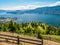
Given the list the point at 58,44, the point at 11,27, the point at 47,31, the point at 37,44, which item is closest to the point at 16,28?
the point at 11,27

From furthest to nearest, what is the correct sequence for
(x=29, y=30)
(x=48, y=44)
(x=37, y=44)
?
1. (x=29, y=30)
2. (x=48, y=44)
3. (x=37, y=44)

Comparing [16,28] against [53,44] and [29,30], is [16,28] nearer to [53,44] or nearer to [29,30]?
[29,30]

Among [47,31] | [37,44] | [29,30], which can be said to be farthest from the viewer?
[47,31]

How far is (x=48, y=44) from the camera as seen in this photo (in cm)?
2134

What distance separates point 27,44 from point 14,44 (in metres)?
1.70

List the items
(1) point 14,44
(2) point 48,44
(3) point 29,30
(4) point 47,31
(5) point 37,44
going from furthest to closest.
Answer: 1. (4) point 47,31
2. (3) point 29,30
3. (2) point 48,44
4. (1) point 14,44
5. (5) point 37,44

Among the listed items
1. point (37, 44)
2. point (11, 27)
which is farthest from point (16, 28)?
point (37, 44)

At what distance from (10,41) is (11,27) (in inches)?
957

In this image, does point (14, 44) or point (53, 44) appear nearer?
point (14, 44)

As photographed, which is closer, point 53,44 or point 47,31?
point 53,44

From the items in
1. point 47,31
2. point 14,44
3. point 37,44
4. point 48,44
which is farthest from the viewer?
point 47,31

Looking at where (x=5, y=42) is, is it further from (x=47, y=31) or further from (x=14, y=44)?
(x=47, y=31)

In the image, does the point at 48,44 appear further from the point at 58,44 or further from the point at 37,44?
the point at 37,44

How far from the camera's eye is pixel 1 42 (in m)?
19.9
